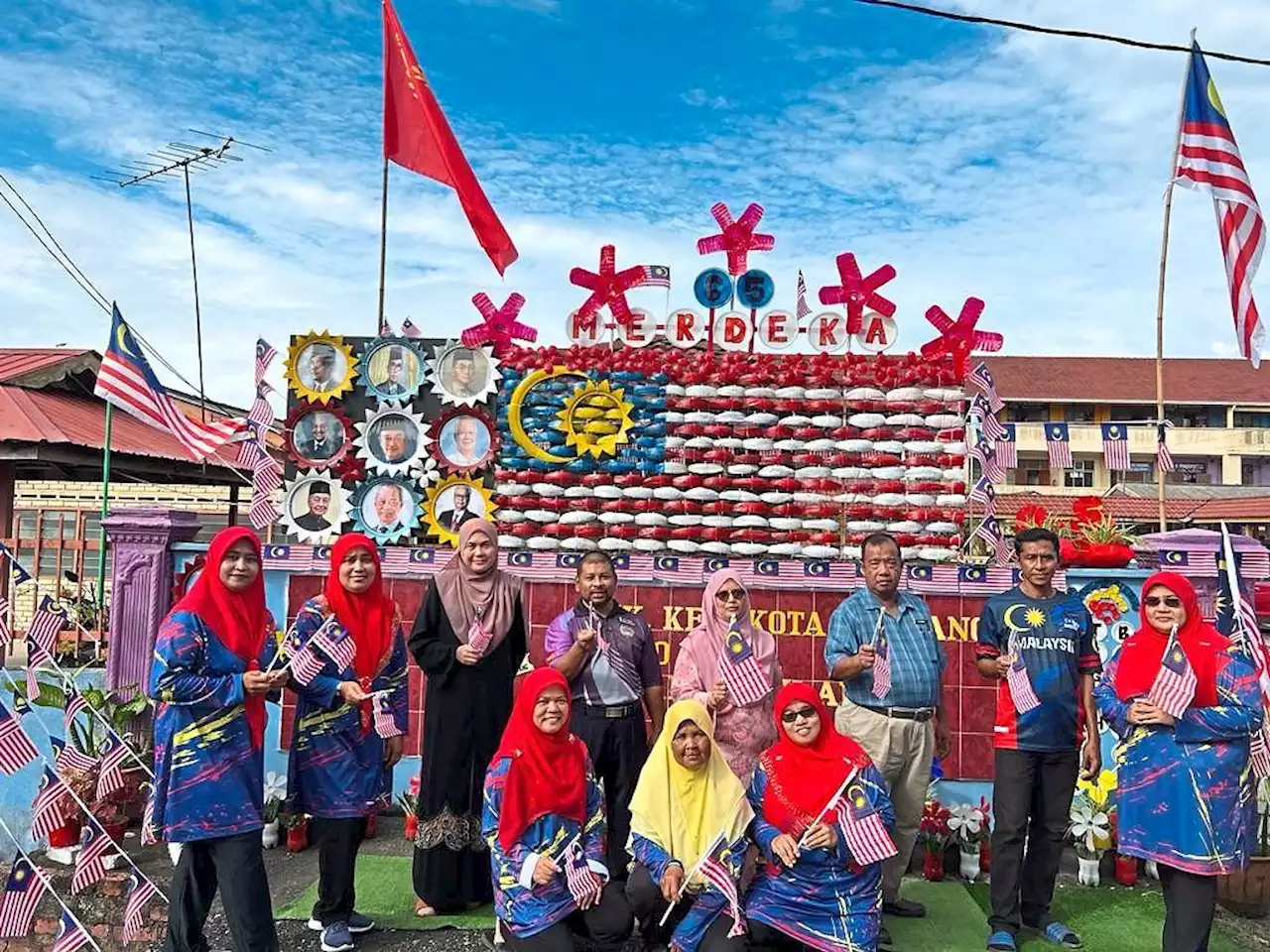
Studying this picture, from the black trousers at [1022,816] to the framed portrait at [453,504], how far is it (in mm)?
3535

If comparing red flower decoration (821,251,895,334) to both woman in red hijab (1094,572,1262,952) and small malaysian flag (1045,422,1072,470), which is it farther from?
woman in red hijab (1094,572,1262,952)

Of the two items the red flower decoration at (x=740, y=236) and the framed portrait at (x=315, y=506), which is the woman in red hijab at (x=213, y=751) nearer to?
the framed portrait at (x=315, y=506)

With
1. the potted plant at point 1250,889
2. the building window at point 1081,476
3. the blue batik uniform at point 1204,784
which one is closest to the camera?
the blue batik uniform at point 1204,784

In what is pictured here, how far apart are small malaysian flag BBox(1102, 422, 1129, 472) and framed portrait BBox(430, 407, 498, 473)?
4.19 m

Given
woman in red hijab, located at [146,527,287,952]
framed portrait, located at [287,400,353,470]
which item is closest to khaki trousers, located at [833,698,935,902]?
woman in red hijab, located at [146,527,287,952]

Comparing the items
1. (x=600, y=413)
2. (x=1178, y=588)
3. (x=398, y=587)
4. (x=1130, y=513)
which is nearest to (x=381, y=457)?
(x=398, y=587)

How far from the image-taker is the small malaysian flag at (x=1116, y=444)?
6508 millimetres

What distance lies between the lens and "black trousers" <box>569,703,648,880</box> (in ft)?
13.1

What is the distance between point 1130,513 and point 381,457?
17.6 metres

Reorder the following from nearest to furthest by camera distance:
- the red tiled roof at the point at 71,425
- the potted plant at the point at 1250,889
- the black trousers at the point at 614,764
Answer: the black trousers at the point at 614,764 → the potted plant at the point at 1250,889 → the red tiled roof at the point at 71,425

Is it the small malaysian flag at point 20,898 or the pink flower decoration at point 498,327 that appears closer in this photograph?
the small malaysian flag at point 20,898

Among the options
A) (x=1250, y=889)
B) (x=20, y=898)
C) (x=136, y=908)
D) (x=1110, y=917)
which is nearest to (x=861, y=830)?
(x=1110, y=917)

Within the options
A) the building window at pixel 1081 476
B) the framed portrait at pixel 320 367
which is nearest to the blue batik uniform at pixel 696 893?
the framed portrait at pixel 320 367

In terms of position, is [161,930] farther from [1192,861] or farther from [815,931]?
[1192,861]
